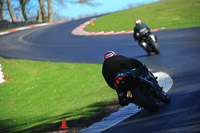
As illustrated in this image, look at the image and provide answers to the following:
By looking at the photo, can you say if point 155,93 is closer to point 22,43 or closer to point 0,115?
point 0,115

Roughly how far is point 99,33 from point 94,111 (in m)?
20.7

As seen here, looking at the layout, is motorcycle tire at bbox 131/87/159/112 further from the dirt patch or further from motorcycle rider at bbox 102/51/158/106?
the dirt patch

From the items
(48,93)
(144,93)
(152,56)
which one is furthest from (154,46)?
(144,93)

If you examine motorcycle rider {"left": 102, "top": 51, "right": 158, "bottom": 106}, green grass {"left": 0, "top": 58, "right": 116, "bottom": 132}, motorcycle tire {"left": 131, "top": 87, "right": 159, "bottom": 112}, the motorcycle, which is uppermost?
motorcycle rider {"left": 102, "top": 51, "right": 158, "bottom": 106}

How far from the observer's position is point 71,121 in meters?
8.98

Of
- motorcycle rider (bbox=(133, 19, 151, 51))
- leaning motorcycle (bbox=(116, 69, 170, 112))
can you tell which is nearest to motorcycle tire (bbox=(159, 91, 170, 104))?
leaning motorcycle (bbox=(116, 69, 170, 112))

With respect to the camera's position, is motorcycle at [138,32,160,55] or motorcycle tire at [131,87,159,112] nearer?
motorcycle tire at [131,87,159,112]

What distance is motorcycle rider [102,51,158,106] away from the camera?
694 centimetres

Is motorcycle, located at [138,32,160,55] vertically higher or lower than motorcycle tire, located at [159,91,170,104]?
lower

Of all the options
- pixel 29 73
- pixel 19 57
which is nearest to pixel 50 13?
pixel 19 57

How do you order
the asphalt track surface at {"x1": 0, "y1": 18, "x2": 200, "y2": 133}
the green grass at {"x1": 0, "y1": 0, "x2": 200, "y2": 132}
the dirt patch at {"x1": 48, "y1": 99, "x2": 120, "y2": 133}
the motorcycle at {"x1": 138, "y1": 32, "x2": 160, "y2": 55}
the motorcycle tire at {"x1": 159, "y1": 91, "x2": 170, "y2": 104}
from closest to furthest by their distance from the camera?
the asphalt track surface at {"x1": 0, "y1": 18, "x2": 200, "y2": 133} → the motorcycle tire at {"x1": 159, "y1": 91, "x2": 170, "y2": 104} → the dirt patch at {"x1": 48, "y1": 99, "x2": 120, "y2": 133} → the green grass at {"x1": 0, "y1": 0, "x2": 200, "y2": 132} → the motorcycle at {"x1": 138, "y1": 32, "x2": 160, "y2": 55}

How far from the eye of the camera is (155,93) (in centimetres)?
738

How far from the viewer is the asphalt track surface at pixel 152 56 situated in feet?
21.2

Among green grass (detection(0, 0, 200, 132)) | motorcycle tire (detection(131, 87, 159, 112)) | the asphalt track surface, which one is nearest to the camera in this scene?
the asphalt track surface
